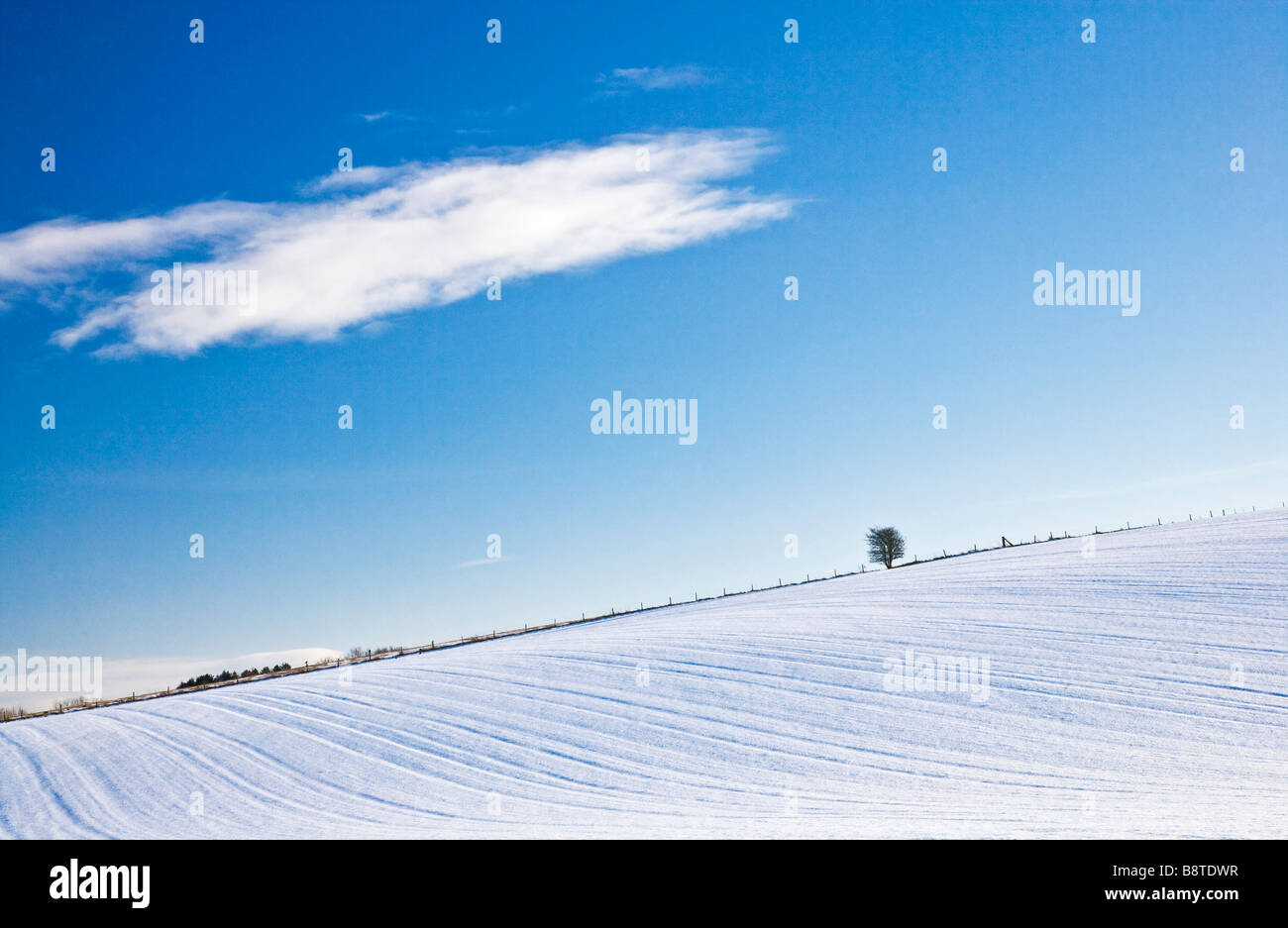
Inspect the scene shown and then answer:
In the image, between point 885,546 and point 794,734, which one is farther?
point 885,546

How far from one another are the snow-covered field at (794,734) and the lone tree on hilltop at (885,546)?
31.5 m

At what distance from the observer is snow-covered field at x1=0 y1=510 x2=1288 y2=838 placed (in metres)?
14.5

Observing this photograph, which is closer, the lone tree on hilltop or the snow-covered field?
the snow-covered field

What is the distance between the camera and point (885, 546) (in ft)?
209

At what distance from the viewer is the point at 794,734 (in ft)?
62.7

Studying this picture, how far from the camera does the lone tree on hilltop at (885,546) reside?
63281 mm

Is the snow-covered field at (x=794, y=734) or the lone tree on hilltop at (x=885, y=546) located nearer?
the snow-covered field at (x=794, y=734)

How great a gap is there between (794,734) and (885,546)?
4670 cm

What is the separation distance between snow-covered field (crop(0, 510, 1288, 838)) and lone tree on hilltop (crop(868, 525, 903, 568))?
103 feet
